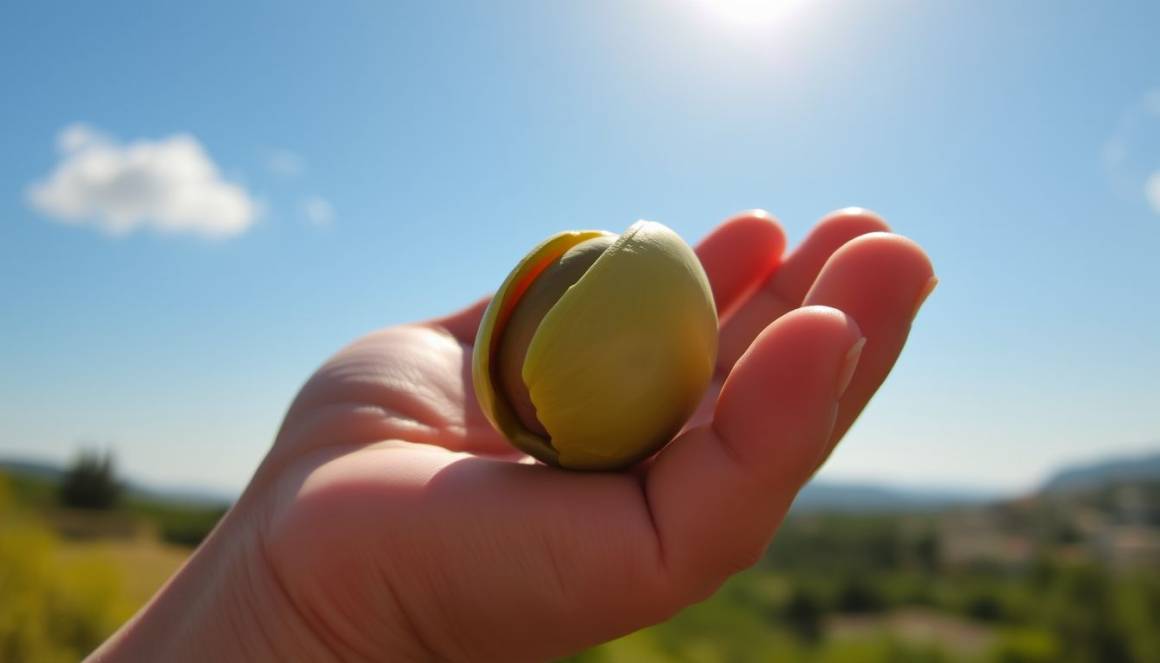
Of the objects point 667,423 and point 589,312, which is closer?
point 589,312

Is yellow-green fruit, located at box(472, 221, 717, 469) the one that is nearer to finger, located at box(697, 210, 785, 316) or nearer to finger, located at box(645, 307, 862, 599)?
finger, located at box(645, 307, 862, 599)

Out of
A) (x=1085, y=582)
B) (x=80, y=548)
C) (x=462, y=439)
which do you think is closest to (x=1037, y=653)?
(x=1085, y=582)

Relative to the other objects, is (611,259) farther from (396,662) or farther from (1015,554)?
(1015,554)

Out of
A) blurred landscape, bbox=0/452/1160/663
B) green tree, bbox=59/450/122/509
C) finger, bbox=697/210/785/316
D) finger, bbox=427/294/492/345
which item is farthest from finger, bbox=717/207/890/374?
green tree, bbox=59/450/122/509

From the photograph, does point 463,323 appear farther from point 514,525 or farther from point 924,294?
point 924,294

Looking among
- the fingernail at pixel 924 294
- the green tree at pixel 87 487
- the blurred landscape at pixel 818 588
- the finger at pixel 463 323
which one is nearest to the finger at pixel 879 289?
the fingernail at pixel 924 294

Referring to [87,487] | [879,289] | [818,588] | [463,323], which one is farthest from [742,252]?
[818,588]

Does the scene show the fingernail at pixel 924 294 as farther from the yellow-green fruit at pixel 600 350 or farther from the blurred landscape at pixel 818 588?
the blurred landscape at pixel 818 588
